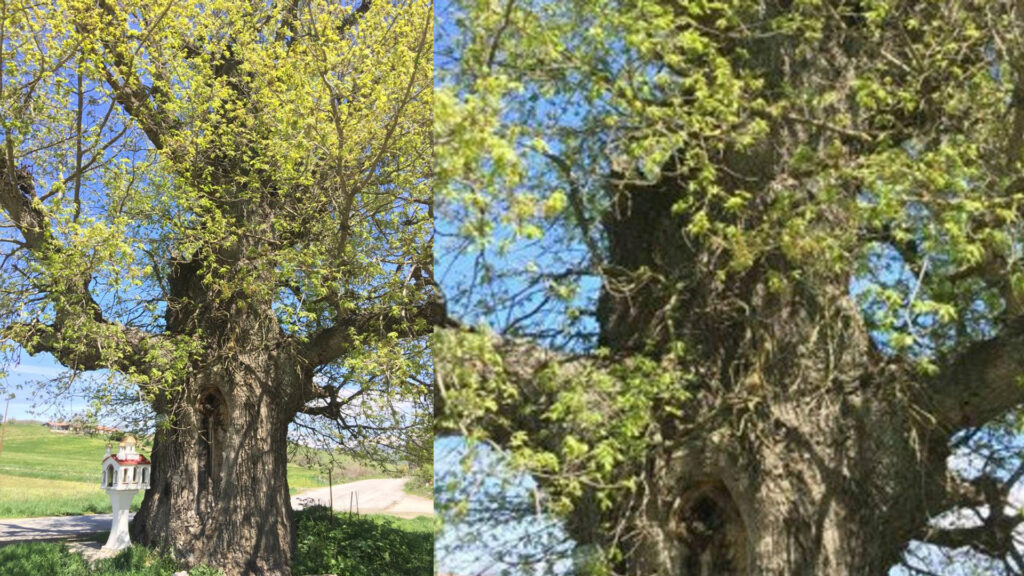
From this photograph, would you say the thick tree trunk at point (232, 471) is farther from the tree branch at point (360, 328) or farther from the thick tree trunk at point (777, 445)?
the thick tree trunk at point (777, 445)

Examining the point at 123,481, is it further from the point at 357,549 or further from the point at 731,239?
the point at 731,239

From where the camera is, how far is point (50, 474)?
42.2 ft

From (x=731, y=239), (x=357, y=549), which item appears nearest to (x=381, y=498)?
(x=357, y=549)

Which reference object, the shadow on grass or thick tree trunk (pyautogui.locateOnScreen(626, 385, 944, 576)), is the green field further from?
thick tree trunk (pyautogui.locateOnScreen(626, 385, 944, 576))

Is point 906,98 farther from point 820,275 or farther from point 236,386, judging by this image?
point 236,386

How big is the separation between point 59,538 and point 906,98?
9.69 m

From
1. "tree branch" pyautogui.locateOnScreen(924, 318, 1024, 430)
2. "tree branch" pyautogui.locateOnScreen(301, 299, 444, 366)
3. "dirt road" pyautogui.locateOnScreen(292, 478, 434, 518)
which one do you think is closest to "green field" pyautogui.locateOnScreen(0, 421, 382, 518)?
"dirt road" pyautogui.locateOnScreen(292, 478, 434, 518)

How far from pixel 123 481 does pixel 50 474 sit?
4.85m

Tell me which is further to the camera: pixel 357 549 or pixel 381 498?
pixel 381 498

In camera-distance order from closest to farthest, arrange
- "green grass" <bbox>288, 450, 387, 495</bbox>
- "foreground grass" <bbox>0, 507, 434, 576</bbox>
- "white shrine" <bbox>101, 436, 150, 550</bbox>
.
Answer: "foreground grass" <bbox>0, 507, 434, 576</bbox> < "white shrine" <bbox>101, 436, 150, 550</bbox> < "green grass" <bbox>288, 450, 387, 495</bbox>

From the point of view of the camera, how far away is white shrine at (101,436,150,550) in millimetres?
8852

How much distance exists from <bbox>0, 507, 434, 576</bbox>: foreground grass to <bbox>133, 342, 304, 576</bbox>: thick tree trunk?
0.29 meters

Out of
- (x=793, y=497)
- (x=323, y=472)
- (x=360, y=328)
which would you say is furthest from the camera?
(x=323, y=472)

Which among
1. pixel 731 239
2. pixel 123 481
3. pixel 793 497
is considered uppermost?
pixel 731 239
